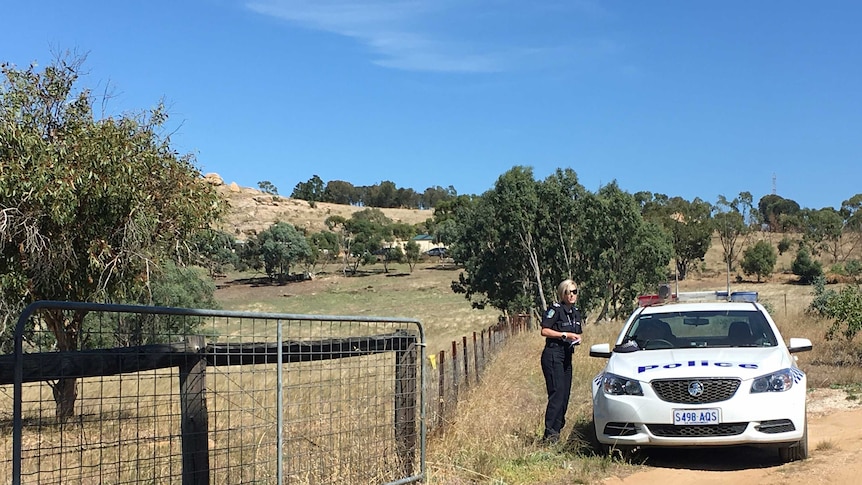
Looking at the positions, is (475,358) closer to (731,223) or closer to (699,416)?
(699,416)

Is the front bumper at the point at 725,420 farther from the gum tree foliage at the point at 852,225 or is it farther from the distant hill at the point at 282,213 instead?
the distant hill at the point at 282,213

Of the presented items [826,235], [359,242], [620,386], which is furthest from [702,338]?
[359,242]

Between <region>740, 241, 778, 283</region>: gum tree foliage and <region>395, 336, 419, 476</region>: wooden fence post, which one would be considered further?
<region>740, 241, 778, 283</region>: gum tree foliage

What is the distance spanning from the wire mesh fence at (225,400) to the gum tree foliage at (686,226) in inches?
2229

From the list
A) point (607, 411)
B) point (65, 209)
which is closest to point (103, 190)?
point (65, 209)

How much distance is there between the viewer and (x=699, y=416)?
23.9 feet

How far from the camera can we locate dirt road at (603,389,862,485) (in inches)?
274

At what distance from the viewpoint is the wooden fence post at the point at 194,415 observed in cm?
491

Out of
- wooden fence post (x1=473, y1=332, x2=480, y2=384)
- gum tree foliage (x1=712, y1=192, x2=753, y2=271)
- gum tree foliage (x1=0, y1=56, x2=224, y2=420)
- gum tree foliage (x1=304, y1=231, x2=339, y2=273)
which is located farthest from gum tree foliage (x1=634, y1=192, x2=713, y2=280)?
gum tree foliage (x1=0, y1=56, x2=224, y2=420)

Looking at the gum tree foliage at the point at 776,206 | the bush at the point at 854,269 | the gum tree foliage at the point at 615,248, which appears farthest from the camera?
the gum tree foliage at the point at 776,206

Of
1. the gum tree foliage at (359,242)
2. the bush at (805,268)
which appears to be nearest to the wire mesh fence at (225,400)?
the bush at (805,268)

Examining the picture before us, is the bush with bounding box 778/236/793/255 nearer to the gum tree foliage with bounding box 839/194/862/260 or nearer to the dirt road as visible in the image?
the gum tree foliage with bounding box 839/194/862/260

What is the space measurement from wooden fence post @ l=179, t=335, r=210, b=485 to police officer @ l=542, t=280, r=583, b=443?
4478 mm

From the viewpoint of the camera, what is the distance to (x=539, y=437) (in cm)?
879
